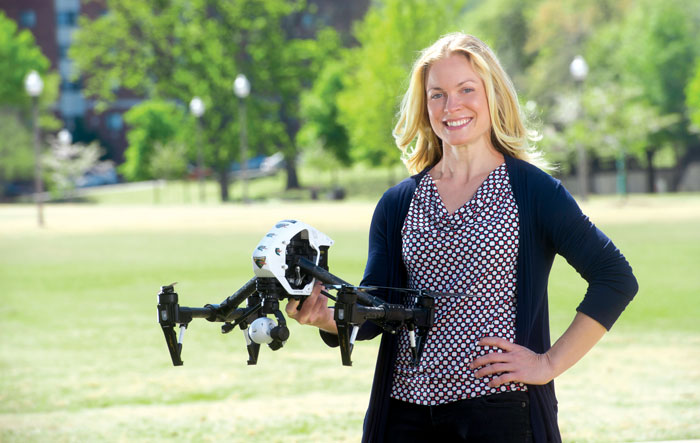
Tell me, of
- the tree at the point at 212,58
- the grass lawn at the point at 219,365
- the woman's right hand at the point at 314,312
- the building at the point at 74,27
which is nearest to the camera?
the woman's right hand at the point at 314,312

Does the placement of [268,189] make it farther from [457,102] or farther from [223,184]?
[457,102]

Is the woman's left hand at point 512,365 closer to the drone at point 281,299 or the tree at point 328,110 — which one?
the drone at point 281,299

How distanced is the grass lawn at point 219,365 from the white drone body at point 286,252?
5.77 meters

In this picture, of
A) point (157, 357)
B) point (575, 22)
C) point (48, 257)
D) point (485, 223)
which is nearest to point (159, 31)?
point (575, 22)

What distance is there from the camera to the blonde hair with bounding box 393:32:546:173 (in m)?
3.01

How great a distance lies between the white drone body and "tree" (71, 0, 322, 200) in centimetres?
7044

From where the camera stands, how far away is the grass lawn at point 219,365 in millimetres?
8758

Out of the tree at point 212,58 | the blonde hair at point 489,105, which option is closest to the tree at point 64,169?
the tree at point 212,58

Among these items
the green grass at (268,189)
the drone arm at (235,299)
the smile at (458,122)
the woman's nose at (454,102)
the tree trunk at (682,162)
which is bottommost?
the green grass at (268,189)

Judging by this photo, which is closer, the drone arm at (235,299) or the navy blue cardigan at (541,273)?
the drone arm at (235,299)

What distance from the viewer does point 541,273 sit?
3.00 m

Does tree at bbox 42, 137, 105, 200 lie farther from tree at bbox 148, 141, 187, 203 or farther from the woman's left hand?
the woman's left hand

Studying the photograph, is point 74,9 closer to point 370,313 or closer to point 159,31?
point 159,31

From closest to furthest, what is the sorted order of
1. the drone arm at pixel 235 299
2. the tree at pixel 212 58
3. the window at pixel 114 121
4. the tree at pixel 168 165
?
1. the drone arm at pixel 235 299
2. the tree at pixel 168 165
3. the tree at pixel 212 58
4. the window at pixel 114 121
